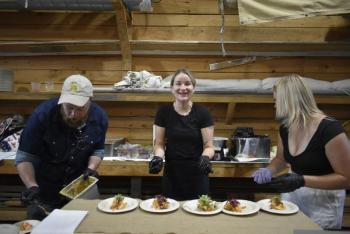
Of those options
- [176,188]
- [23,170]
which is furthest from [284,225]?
[23,170]

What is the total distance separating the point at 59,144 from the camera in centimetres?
212

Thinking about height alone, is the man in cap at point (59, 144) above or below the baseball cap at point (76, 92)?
below

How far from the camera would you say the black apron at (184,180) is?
8.45 feet

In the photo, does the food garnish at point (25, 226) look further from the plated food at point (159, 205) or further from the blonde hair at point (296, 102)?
the blonde hair at point (296, 102)

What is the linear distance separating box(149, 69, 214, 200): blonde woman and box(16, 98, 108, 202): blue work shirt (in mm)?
563

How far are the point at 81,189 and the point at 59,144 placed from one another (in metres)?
0.36

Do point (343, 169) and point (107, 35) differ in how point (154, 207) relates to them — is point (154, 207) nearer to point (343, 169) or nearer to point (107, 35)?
point (343, 169)

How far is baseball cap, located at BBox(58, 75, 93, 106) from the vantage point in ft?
6.63

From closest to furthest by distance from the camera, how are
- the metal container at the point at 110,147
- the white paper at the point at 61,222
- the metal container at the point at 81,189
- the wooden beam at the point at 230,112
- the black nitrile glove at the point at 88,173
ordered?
the white paper at the point at 61,222
the metal container at the point at 81,189
the black nitrile glove at the point at 88,173
the metal container at the point at 110,147
the wooden beam at the point at 230,112

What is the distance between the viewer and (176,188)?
264 centimetres

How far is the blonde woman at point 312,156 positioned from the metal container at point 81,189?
101 centimetres

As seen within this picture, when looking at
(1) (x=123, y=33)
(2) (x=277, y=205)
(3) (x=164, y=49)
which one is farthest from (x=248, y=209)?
(3) (x=164, y=49)

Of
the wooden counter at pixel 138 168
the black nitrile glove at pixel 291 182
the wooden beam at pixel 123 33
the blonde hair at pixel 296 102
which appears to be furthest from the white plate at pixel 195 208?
the wooden beam at pixel 123 33

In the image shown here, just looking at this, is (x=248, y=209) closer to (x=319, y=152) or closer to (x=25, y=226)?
(x=319, y=152)
